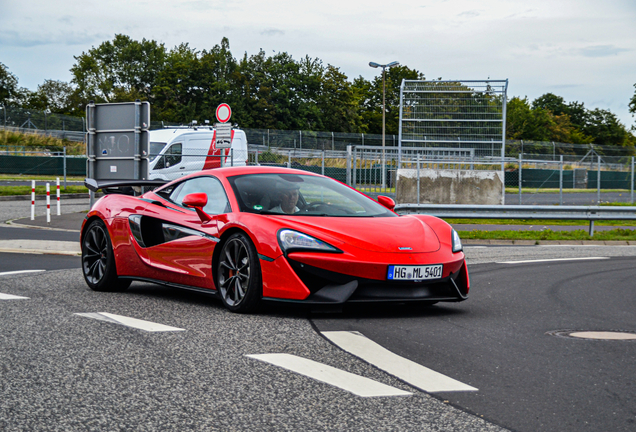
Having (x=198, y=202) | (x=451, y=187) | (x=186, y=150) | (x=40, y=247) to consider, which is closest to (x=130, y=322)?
(x=198, y=202)

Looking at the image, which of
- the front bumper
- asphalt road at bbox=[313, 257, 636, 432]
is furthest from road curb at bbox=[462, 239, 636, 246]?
the front bumper

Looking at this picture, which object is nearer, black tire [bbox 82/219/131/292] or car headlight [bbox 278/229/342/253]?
car headlight [bbox 278/229/342/253]

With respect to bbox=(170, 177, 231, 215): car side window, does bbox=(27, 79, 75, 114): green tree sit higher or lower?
higher

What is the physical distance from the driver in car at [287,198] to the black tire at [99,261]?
1.96m

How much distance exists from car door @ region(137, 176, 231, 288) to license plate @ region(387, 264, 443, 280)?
1519mm

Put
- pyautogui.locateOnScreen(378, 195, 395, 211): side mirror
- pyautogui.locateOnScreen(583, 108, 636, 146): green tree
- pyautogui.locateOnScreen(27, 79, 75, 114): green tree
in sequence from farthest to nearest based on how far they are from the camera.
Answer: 1. pyautogui.locateOnScreen(583, 108, 636, 146): green tree
2. pyautogui.locateOnScreen(27, 79, 75, 114): green tree
3. pyautogui.locateOnScreen(378, 195, 395, 211): side mirror

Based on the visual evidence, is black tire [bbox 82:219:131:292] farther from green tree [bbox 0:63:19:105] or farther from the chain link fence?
green tree [bbox 0:63:19:105]

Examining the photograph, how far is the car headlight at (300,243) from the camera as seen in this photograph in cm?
583

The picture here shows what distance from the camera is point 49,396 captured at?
3.74m

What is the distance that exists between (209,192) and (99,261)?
161 cm

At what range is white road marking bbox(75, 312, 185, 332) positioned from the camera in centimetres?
559

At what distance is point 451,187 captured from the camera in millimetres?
24734

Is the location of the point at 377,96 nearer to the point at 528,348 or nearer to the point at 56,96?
the point at 56,96

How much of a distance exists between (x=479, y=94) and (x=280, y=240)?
2060 cm
